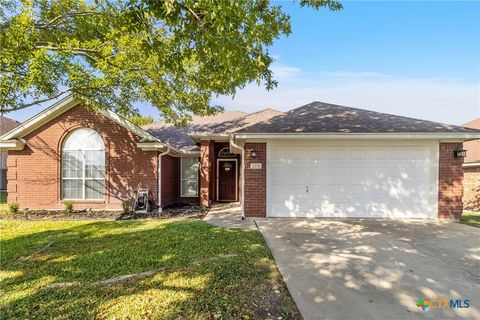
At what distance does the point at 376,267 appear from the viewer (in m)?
4.41

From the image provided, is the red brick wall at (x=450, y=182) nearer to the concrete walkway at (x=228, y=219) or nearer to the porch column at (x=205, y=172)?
the concrete walkway at (x=228, y=219)

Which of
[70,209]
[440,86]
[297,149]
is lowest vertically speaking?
[70,209]

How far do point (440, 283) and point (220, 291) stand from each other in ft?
11.1

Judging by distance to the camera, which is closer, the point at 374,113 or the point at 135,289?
the point at 135,289

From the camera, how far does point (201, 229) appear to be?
705cm

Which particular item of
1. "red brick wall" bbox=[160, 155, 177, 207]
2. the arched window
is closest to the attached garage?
"red brick wall" bbox=[160, 155, 177, 207]

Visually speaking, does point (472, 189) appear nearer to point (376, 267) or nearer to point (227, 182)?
point (227, 182)

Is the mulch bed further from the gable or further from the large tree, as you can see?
the large tree

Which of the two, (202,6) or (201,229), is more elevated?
(202,6)

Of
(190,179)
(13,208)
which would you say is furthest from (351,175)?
(13,208)

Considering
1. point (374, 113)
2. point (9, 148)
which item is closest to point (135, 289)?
point (374, 113)

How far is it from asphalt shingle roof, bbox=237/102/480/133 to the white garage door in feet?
2.15

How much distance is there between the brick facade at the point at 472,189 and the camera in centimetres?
1248

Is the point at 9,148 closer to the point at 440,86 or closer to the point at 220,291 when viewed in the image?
the point at 220,291
